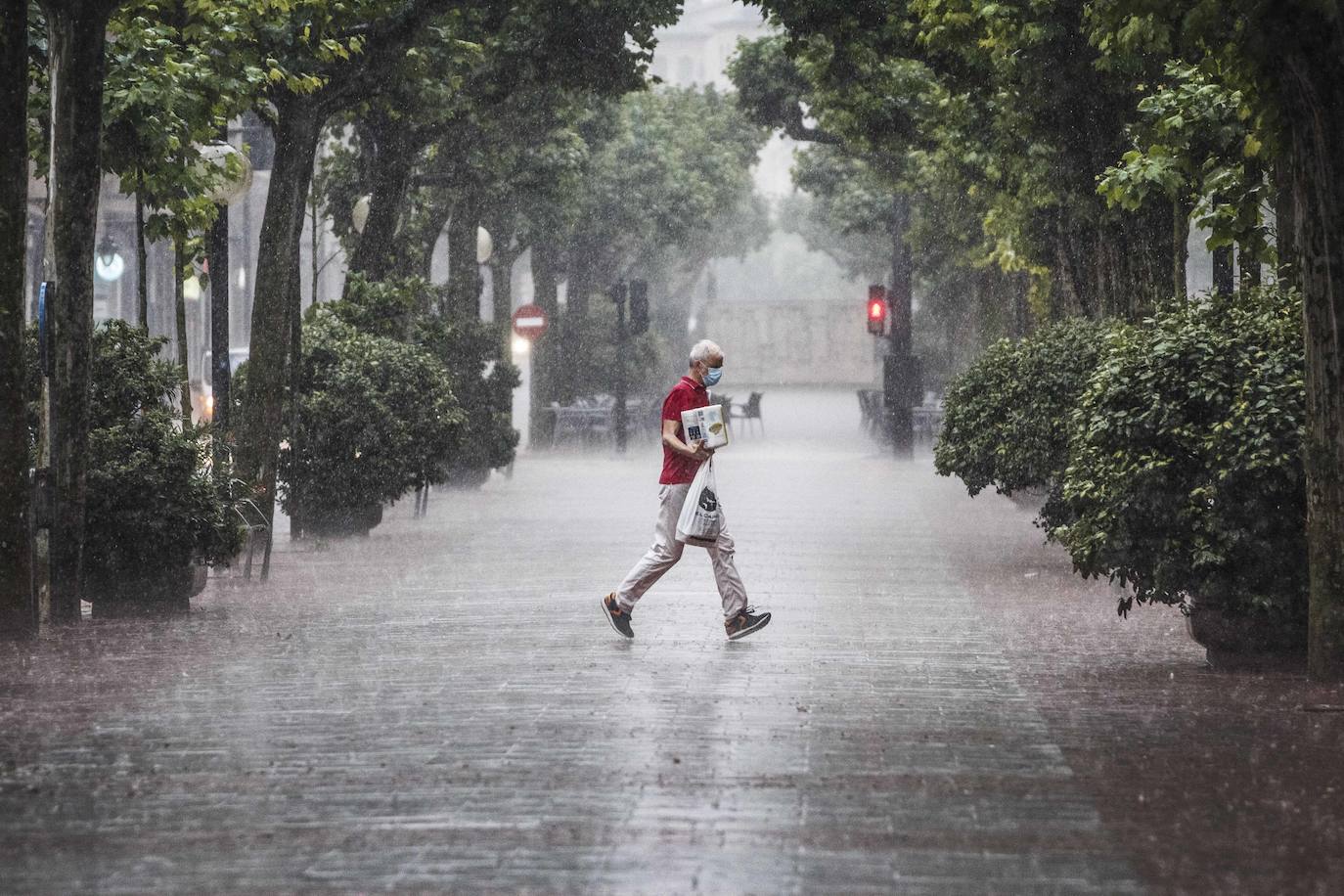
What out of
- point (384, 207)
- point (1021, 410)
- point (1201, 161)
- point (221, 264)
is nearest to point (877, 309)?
point (384, 207)

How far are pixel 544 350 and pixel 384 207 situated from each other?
18.9m

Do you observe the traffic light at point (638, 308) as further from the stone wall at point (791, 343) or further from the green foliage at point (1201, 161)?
the stone wall at point (791, 343)

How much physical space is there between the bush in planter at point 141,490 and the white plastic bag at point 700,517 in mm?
3081

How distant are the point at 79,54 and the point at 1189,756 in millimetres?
7323

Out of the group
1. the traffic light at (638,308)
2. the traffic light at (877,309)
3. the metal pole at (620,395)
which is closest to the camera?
the traffic light at (877,309)

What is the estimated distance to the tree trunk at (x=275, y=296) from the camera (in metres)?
16.1

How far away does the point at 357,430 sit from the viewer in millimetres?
18344

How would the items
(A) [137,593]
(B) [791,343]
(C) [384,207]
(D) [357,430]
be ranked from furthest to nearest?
1. (B) [791,343]
2. (C) [384,207]
3. (D) [357,430]
4. (A) [137,593]

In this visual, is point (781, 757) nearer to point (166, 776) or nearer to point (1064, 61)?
point (166, 776)

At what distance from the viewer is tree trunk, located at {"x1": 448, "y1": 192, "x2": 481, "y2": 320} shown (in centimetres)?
2886

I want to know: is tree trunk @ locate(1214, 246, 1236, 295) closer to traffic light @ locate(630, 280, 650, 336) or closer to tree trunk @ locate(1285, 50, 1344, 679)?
tree trunk @ locate(1285, 50, 1344, 679)

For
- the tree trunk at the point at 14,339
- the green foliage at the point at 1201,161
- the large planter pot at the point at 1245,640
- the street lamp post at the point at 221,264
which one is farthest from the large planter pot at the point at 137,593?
the green foliage at the point at 1201,161

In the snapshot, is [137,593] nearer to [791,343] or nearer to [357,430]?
[357,430]

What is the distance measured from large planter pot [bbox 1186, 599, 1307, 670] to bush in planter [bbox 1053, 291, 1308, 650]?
0.02 metres
